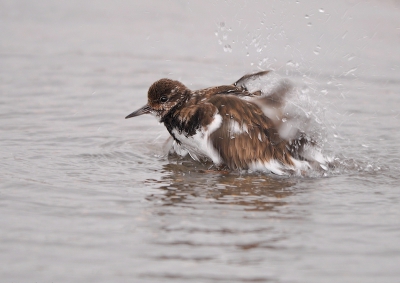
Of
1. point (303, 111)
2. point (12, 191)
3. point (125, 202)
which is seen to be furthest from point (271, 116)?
point (12, 191)

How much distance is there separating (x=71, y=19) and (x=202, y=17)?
2232 millimetres

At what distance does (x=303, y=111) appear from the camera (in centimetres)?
586

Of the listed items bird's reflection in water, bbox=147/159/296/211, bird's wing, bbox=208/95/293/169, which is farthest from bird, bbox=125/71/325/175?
bird's reflection in water, bbox=147/159/296/211

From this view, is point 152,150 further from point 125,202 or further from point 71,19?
point 71,19

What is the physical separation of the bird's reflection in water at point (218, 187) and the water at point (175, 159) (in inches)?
0.6

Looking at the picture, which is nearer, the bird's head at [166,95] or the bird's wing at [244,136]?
the bird's wing at [244,136]

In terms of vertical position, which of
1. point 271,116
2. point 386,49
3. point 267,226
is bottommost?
point 267,226

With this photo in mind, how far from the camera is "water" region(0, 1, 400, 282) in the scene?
366 centimetres

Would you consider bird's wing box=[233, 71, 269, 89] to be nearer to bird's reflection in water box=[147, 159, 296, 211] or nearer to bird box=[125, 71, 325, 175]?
bird box=[125, 71, 325, 175]

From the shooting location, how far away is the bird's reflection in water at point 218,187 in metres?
4.74

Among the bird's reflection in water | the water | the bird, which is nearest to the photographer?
the water

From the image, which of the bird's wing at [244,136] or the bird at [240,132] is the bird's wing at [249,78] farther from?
the bird's wing at [244,136]

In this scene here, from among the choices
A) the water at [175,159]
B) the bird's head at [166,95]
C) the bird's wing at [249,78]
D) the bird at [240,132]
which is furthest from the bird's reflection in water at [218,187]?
the bird's wing at [249,78]

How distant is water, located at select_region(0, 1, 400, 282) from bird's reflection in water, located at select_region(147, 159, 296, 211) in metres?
0.02
